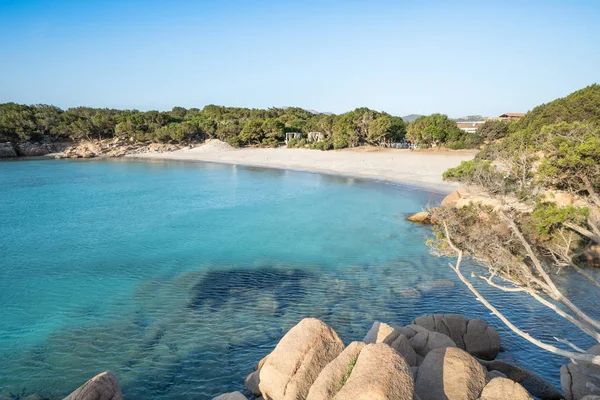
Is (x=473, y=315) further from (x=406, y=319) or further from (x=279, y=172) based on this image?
(x=279, y=172)

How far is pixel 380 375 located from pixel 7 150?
97.8 meters

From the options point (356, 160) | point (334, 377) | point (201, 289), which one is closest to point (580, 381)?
point (334, 377)

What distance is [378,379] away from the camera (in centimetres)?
555

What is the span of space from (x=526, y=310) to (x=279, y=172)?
4651 cm

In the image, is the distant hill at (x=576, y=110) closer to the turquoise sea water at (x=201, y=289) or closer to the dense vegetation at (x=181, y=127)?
the turquoise sea water at (x=201, y=289)

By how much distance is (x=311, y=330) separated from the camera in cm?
815

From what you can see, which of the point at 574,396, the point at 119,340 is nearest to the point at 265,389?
the point at 574,396

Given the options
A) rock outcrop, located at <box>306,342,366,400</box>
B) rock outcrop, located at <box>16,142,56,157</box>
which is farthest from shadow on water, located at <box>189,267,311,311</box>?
rock outcrop, located at <box>16,142,56,157</box>

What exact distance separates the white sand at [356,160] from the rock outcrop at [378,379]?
119 feet

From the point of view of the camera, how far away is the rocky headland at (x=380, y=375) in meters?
5.76

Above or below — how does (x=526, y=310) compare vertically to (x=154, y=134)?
below

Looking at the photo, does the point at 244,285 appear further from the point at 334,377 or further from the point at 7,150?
the point at 7,150

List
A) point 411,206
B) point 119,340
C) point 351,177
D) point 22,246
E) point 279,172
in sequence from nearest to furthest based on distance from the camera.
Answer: point 119,340
point 22,246
point 411,206
point 351,177
point 279,172

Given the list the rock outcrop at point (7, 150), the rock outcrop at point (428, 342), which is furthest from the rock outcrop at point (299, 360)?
the rock outcrop at point (7, 150)
